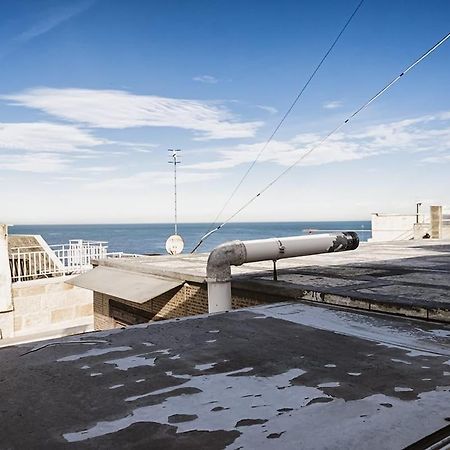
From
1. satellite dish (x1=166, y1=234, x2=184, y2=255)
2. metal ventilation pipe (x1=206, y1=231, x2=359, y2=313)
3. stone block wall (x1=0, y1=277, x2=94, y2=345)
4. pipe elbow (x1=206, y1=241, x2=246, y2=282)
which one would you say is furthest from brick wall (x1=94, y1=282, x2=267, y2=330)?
satellite dish (x1=166, y1=234, x2=184, y2=255)

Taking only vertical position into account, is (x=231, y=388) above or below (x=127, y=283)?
above

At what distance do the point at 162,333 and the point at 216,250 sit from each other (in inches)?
84.2

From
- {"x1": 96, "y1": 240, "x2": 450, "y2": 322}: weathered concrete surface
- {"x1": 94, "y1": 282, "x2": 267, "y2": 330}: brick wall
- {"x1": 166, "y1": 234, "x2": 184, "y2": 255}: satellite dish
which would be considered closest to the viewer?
{"x1": 96, "y1": 240, "x2": 450, "y2": 322}: weathered concrete surface

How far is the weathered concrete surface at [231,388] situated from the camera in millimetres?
2377

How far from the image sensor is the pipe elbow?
652 centimetres

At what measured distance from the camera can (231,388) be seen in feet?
10.0

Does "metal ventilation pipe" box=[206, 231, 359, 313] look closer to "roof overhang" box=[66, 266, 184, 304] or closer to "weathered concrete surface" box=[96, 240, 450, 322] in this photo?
"weathered concrete surface" box=[96, 240, 450, 322]

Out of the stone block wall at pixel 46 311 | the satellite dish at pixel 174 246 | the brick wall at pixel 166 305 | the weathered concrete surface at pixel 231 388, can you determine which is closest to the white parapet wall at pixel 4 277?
the stone block wall at pixel 46 311

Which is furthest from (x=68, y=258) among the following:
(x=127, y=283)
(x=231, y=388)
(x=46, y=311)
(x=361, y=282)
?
(x=231, y=388)

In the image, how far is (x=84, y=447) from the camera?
2.27 metres

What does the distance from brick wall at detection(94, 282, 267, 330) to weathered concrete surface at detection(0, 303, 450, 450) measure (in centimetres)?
309

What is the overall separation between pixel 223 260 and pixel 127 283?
4158 mm

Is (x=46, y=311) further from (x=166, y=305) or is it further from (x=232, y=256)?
(x=232, y=256)

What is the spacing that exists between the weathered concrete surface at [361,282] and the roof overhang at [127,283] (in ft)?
0.76
